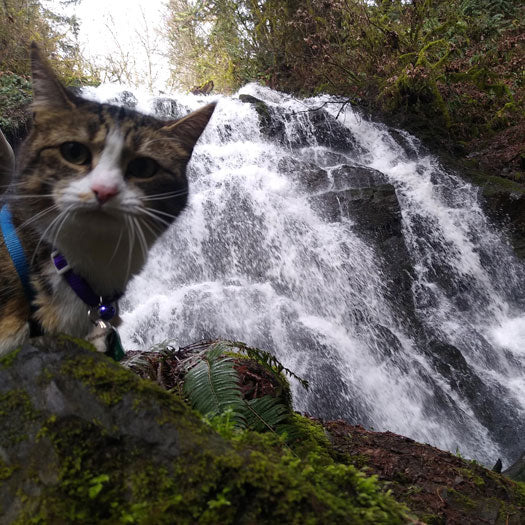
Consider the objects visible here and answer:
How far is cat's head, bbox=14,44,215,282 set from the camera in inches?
52.1

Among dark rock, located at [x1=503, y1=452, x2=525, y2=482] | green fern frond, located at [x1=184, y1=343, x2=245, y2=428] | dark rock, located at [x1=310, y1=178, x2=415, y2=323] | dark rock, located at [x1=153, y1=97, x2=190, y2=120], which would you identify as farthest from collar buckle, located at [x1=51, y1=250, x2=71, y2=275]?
dark rock, located at [x1=153, y1=97, x2=190, y2=120]

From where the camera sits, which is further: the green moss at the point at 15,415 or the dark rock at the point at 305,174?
the dark rock at the point at 305,174

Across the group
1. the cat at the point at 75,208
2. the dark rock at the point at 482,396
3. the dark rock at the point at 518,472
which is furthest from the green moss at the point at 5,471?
the dark rock at the point at 482,396

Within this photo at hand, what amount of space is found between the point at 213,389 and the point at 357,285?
4.65 m

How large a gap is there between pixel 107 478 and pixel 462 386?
18.0 feet

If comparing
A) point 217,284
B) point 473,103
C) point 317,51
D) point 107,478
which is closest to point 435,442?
point 217,284

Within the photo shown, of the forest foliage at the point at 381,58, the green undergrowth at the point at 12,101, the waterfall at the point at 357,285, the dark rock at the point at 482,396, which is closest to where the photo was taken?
the dark rock at the point at 482,396

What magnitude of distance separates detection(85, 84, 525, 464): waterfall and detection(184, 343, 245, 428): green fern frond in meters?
2.12

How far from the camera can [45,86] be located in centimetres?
148

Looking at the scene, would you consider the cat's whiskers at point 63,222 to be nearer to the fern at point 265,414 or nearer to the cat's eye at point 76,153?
the cat's eye at point 76,153

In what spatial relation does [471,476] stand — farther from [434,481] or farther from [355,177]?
[355,177]

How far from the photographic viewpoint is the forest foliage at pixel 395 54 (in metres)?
9.47

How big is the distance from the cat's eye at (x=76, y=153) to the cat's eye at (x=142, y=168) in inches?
5.8

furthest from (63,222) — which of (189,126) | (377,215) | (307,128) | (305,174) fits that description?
(307,128)
